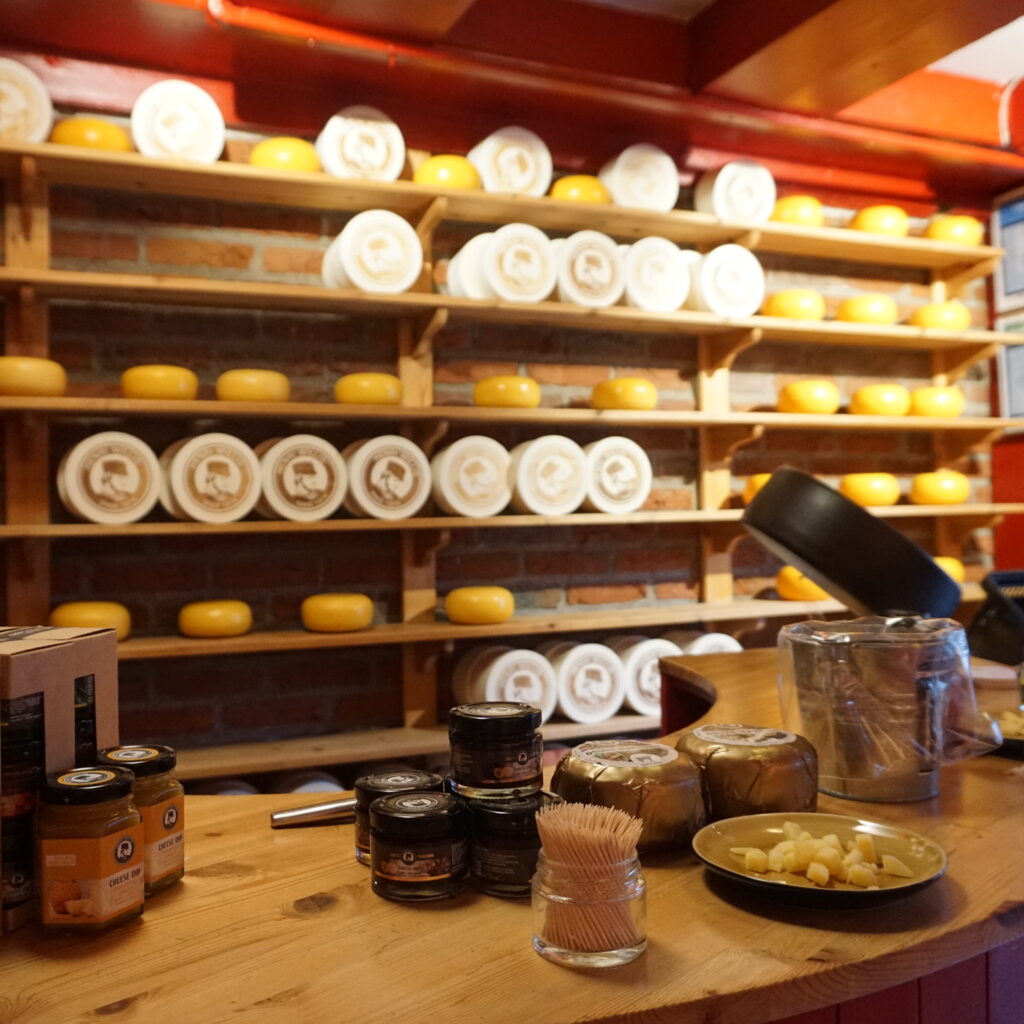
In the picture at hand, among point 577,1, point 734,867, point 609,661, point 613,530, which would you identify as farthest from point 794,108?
point 734,867

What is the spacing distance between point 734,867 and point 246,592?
2.16 meters

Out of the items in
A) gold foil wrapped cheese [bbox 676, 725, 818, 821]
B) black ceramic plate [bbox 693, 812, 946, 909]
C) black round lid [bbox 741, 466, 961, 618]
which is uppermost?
black round lid [bbox 741, 466, 961, 618]

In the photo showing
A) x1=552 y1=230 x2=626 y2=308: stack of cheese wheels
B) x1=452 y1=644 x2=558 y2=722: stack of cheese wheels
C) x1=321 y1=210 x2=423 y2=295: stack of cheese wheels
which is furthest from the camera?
x1=552 y1=230 x2=626 y2=308: stack of cheese wheels

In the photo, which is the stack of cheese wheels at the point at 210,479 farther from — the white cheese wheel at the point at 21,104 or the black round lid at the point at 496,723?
the black round lid at the point at 496,723

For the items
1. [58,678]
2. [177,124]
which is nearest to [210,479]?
[177,124]

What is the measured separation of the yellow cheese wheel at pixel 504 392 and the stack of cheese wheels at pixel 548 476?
0.14 metres

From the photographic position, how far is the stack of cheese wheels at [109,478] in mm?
2521

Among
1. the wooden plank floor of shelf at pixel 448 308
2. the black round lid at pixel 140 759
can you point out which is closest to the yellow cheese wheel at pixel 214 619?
the wooden plank floor of shelf at pixel 448 308

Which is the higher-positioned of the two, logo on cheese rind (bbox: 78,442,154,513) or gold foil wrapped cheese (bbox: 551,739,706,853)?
logo on cheese rind (bbox: 78,442,154,513)

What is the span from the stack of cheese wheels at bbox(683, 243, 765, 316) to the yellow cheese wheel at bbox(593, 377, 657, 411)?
36 centimetres

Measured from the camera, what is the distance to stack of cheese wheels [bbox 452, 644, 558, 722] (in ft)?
9.43

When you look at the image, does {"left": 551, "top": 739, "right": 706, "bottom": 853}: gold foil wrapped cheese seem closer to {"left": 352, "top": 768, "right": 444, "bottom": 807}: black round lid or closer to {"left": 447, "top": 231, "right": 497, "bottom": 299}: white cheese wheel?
{"left": 352, "top": 768, "right": 444, "bottom": 807}: black round lid

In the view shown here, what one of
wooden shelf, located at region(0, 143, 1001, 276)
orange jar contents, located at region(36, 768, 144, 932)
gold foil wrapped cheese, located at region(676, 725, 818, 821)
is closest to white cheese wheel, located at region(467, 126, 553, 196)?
wooden shelf, located at region(0, 143, 1001, 276)

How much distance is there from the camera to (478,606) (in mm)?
2877
